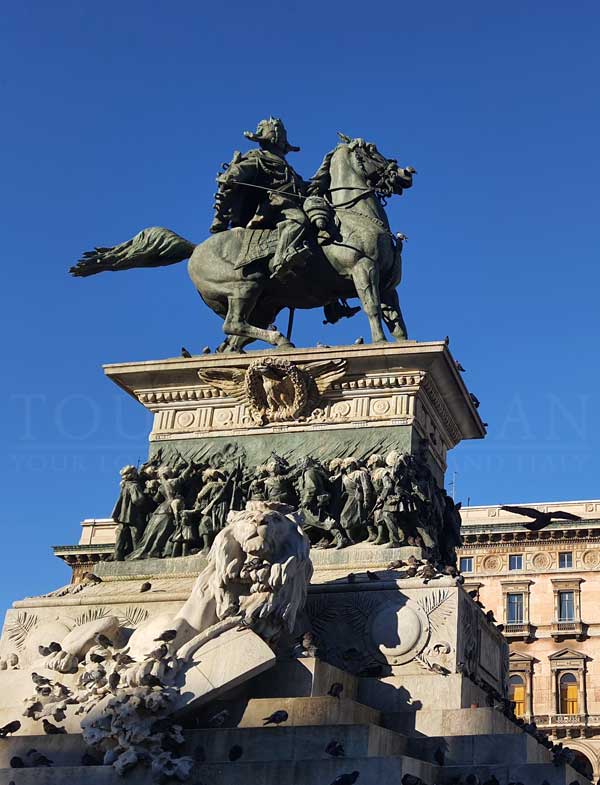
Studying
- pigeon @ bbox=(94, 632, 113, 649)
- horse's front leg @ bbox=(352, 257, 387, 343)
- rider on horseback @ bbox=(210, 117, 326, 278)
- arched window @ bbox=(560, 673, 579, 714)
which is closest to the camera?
pigeon @ bbox=(94, 632, 113, 649)

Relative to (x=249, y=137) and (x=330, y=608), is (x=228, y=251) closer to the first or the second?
(x=249, y=137)

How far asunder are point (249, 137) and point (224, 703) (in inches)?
424

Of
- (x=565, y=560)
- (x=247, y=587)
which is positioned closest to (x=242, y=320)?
(x=247, y=587)

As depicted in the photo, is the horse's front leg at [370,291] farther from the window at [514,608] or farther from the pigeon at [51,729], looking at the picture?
the window at [514,608]

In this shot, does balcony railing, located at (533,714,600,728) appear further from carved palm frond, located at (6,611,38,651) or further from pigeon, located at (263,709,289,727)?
pigeon, located at (263,709,289,727)

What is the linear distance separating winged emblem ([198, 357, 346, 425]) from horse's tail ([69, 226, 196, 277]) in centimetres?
333

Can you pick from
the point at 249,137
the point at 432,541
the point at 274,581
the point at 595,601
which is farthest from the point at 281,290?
the point at 595,601

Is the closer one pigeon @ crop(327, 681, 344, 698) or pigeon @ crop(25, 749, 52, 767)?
pigeon @ crop(25, 749, 52, 767)

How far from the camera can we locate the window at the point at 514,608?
228ft

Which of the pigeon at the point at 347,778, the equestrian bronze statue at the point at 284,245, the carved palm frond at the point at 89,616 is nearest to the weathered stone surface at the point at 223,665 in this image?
the pigeon at the point at 347,778

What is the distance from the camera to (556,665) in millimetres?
67938

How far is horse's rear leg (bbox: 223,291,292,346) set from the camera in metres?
20.8

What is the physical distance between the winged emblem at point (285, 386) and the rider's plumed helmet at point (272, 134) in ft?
14.9

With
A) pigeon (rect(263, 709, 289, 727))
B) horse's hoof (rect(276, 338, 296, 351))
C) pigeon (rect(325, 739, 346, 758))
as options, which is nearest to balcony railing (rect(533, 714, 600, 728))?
horse's hoof (rect(276, 338, 296, 351))
